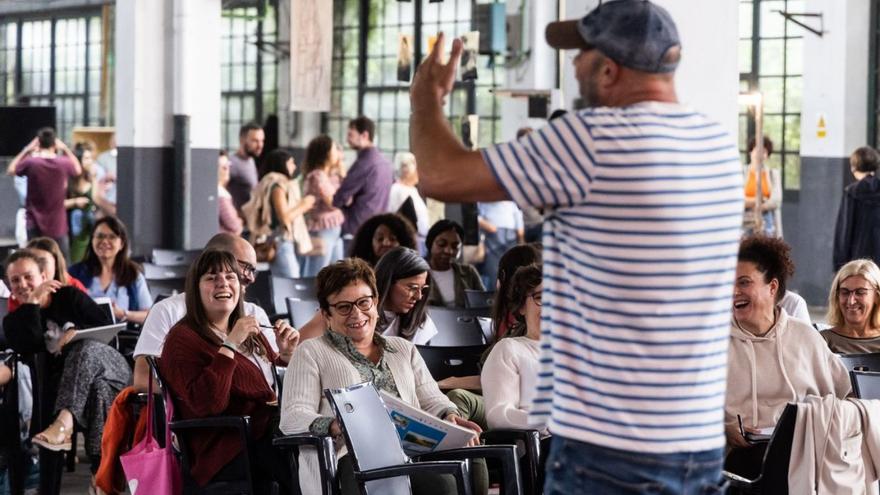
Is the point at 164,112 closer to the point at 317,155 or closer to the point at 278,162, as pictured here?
the point at 278,162

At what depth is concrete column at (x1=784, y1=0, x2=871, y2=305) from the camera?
15414mm

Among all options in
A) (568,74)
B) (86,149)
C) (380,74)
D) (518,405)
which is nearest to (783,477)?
(518,405)

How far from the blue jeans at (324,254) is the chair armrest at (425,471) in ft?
23.6

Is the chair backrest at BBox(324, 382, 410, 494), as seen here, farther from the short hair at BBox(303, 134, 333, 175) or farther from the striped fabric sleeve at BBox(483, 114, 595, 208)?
the short hair at BBox(303, 134, 333, 175)

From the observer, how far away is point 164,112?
13.3m

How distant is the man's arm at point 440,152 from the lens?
2721mm

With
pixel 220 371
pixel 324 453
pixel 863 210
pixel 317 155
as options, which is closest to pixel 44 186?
pixel 317 155

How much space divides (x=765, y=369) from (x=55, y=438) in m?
2.91

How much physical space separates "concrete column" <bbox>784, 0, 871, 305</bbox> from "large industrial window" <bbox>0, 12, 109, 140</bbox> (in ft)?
41.3

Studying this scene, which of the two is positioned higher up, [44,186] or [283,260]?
[44,186]

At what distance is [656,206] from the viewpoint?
2674mm

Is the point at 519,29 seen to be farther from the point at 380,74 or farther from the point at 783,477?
the point at 783,477

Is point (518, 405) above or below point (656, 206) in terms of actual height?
below

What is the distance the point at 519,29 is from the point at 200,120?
13.3 ft
